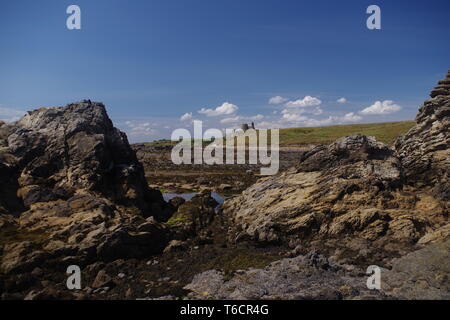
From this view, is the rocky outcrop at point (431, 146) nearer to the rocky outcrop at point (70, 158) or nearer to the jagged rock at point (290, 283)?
the jagged rock at point (290, 283)

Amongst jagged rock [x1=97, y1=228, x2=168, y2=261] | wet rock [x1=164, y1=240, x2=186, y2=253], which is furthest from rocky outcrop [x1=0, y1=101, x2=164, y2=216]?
wet rock [x1=164, y1=240, x2=186, y2=253]

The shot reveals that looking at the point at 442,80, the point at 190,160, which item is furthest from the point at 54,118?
the point at 190,160

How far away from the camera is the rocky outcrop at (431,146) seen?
1475 inches

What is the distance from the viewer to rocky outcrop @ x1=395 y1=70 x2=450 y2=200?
37.5 meters

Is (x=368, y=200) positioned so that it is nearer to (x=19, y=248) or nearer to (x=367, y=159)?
(x=367, y=159)

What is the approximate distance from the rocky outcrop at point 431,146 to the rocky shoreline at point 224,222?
16cm

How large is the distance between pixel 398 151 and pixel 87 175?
46.2m

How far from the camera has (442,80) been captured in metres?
44.9

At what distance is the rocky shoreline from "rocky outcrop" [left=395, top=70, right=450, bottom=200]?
0.52 ft

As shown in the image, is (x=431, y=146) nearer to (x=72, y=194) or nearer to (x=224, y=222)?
(x=224, y=222)

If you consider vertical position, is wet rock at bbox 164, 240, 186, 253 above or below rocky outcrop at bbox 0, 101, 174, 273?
below

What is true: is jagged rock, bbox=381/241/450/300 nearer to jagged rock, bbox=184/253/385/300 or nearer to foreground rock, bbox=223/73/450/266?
foreground rock, bbox=223/73/450/266

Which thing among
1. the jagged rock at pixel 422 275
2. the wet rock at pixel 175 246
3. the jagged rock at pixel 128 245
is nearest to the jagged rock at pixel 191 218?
the wet rock at pixel 175 246

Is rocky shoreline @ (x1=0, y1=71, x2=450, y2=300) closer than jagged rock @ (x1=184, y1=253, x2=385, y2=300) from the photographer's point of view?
No
